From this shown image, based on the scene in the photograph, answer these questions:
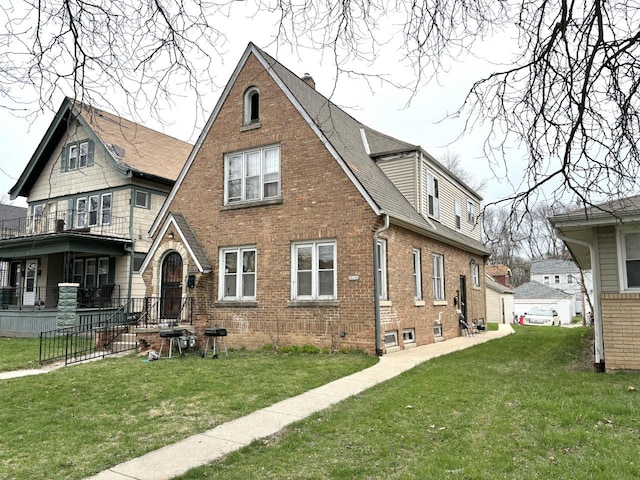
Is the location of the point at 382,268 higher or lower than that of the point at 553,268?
lower

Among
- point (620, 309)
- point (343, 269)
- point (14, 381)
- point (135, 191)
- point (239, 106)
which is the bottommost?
point (14, 381)

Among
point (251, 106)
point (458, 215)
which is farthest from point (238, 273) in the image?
point (458, 215)

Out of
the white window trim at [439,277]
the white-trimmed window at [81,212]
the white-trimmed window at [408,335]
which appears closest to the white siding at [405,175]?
the white window trim at [439,277]

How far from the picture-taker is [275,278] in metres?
13.4

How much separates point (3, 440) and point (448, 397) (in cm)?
578

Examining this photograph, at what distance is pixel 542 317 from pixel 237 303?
3446 cm

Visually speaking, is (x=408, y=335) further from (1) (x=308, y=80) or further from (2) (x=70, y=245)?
(2) (x=70, y=245)

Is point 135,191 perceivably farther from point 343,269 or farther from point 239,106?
point 343,269

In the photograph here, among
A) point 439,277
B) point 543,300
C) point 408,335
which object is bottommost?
point 408,335

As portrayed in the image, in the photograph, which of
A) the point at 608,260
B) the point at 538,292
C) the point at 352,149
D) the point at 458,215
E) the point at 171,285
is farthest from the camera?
the point at 538,292

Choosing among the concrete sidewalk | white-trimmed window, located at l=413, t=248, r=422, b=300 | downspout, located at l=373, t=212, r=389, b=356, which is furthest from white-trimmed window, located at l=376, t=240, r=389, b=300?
the concrete sidewalk

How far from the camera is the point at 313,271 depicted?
1300 centimetres

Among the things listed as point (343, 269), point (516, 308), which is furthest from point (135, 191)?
point (516, 308)

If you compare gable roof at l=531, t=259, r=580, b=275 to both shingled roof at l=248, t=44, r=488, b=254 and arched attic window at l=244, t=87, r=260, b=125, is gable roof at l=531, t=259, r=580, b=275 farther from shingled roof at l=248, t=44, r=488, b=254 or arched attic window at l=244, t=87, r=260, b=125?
arched attic window at l=244, t=87, r=260, b=125
